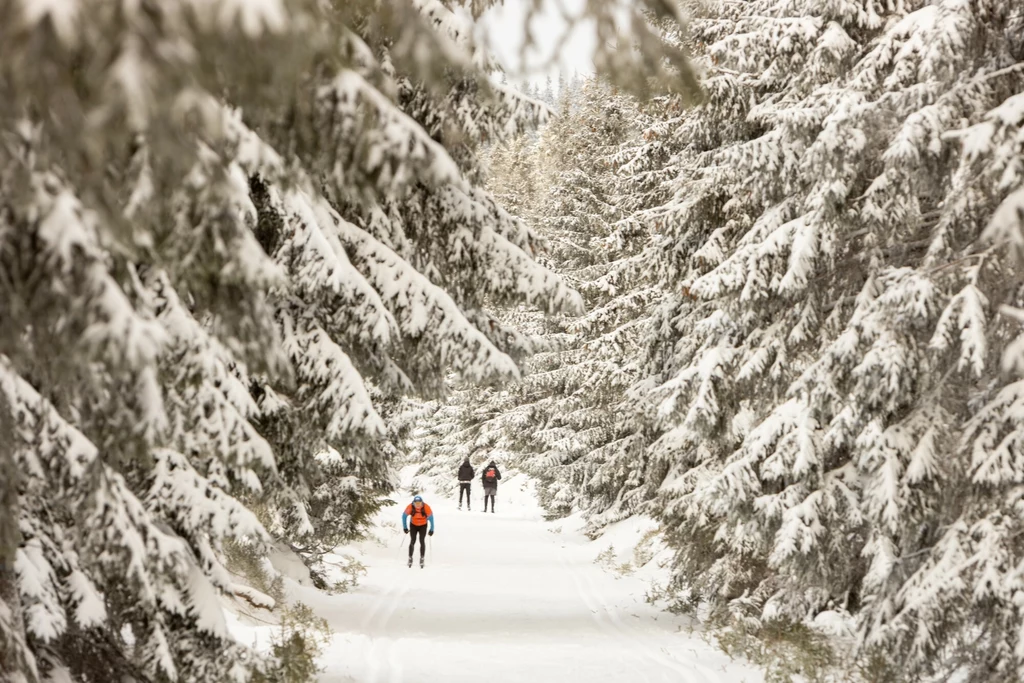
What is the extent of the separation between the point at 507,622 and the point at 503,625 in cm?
28

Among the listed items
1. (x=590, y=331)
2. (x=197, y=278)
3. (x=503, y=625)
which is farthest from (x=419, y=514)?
(x=197, y=278)

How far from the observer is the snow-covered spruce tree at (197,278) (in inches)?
87.7

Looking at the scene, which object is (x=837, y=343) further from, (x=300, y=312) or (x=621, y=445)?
(x=621, y=445)

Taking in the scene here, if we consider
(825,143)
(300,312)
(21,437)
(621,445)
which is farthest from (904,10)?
(621,445)

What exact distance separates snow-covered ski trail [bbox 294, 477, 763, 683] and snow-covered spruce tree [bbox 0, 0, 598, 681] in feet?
11.3

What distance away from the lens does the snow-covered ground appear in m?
10.2

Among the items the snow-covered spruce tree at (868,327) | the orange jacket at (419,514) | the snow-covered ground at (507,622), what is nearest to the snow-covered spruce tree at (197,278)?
the snow-covered spruce tree at (868,327)

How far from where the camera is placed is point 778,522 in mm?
9531

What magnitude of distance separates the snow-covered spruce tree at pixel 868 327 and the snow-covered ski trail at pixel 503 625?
144 cm

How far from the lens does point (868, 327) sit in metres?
7.96

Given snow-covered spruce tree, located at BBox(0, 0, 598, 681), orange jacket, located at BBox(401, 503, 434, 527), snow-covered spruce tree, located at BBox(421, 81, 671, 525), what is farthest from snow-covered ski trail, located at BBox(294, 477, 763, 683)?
snow-covered spruce tree, located at BBox(0, 0, 598, 681)

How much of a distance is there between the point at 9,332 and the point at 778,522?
833 centimetres

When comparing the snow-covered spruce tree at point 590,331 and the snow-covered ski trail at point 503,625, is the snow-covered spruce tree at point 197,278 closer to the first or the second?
the snow-covered ski trail at point 503,625

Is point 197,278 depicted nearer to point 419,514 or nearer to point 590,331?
point 419,514
